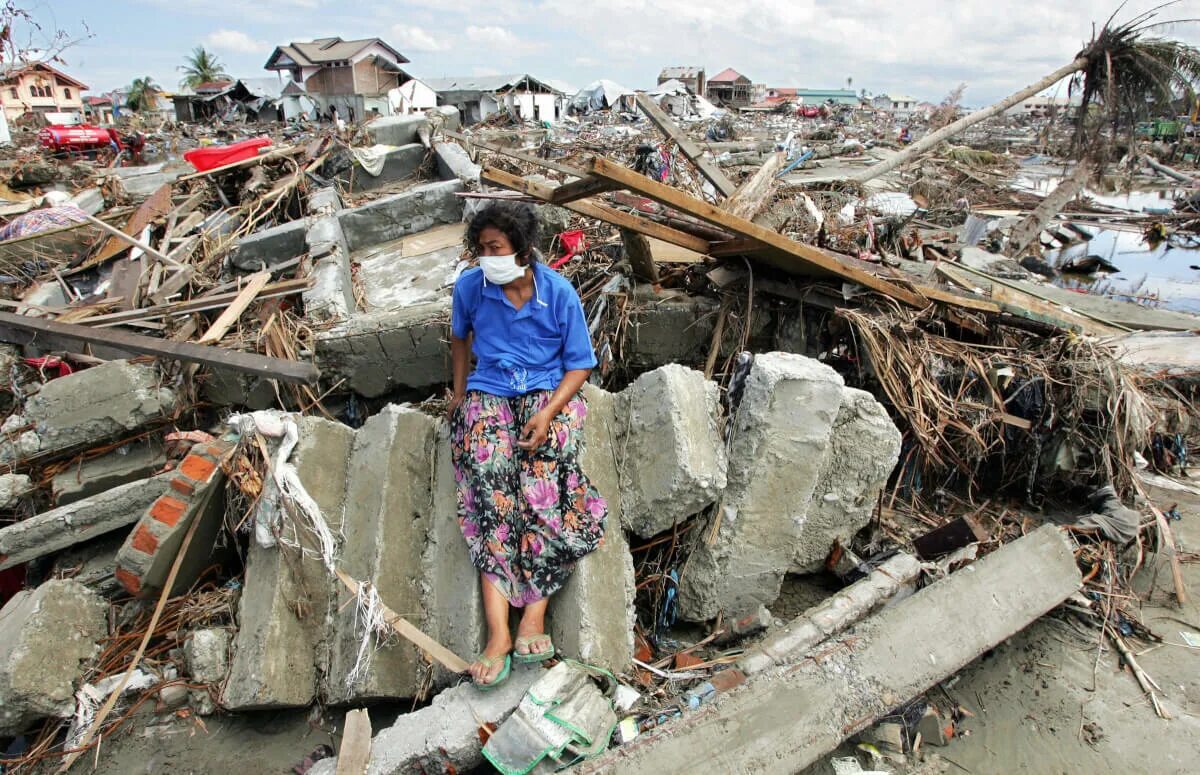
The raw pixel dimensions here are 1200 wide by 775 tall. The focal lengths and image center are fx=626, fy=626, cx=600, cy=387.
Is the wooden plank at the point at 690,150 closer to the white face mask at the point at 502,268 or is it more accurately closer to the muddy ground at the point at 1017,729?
the white face mask at the point at 502,268

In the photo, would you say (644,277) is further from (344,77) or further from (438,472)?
(344,77)

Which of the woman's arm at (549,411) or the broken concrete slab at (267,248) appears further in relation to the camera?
the broken concrete slab at (267,248)

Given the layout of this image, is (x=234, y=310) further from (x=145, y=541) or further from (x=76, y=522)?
(x=145, y=541)

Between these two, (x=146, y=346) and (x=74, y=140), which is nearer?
(x=146, y=346)

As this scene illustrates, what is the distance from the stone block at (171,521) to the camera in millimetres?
2906

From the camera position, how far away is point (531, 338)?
9.42ft

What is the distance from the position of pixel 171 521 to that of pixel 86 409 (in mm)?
1350

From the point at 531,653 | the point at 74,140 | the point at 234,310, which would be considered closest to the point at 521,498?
the point at 531,653

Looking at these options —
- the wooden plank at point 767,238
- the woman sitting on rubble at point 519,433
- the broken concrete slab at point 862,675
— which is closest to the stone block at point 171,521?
the woman sitting on rubble at point 519,433

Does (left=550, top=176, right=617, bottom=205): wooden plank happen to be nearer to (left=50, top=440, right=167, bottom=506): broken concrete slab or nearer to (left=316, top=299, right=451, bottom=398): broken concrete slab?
(left=316, top=299, right=451, bottom=398): broken concrete slab

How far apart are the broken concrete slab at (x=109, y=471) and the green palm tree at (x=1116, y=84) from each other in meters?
7.95

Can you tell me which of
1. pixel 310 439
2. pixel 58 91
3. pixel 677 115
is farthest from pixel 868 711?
pixel 58 91

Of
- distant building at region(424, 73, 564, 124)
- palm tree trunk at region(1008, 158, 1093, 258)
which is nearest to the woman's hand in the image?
palm tree trunk at region(1008, 158, 1093, 258)

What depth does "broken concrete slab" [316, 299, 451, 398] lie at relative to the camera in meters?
4.03
